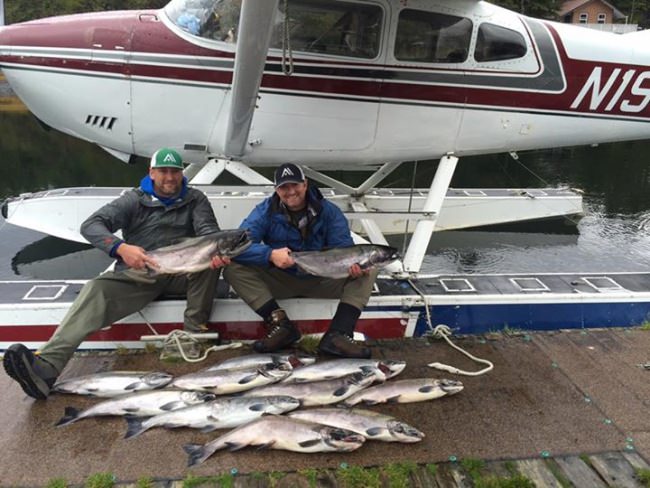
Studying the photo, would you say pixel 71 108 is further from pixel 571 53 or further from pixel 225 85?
pixel 571 53

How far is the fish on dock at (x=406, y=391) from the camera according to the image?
306 cm

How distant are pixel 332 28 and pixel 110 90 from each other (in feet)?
7.09

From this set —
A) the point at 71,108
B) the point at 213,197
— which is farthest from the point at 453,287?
the point at 71,108

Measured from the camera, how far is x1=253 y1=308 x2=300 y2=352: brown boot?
3.56 metres

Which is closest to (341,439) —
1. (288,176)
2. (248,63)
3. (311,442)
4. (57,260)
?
(311,442)

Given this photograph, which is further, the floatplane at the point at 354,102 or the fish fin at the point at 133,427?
the floatplane at the point at 354,102

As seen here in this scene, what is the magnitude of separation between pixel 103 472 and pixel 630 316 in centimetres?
436

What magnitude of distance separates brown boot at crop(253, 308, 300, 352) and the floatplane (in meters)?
0.33

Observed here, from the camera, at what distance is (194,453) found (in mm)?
2600

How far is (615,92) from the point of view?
16.6ft

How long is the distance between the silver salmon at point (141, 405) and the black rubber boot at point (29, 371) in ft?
0.86

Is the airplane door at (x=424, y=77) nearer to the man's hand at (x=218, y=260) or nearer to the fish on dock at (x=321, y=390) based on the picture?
the man's hand at (x=218, y=260)

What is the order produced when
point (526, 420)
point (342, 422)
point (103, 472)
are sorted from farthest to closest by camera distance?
point (526, 420)
point (342, 422)
point (103, 472)

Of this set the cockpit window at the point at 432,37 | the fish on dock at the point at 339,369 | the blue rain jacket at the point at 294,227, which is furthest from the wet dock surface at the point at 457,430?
the cockpit window at the point at 432,37
